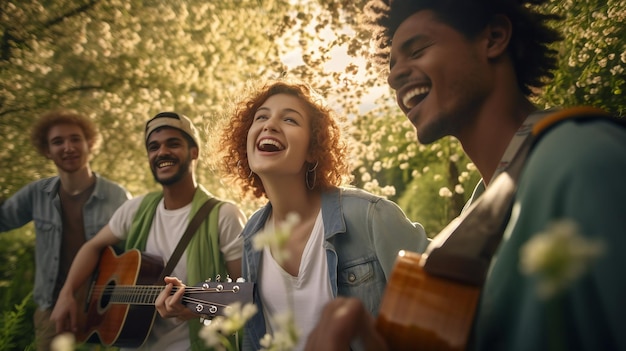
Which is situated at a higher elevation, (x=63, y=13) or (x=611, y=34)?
(x=63, y=13)

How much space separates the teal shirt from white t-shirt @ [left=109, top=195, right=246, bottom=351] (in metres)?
2.14

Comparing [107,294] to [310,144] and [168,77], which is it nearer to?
[310,144]

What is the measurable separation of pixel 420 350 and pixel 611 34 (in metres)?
3.53

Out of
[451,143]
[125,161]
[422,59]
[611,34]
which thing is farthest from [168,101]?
[422,59]

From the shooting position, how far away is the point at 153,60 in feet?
27.7

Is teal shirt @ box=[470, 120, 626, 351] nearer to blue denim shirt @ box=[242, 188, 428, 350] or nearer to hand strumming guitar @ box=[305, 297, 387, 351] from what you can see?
hand strumming guitar @ box=[305, 297, 387, 351]

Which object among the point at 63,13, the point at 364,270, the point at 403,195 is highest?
the point at 63,13

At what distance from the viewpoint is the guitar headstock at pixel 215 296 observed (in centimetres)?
243

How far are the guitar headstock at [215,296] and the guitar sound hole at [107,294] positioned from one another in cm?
113

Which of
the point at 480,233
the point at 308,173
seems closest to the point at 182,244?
the point at 308,173

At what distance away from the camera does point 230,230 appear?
3328 millimetres

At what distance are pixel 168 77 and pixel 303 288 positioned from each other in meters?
7.05

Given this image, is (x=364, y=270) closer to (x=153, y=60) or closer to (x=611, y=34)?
(x=611, y=34)

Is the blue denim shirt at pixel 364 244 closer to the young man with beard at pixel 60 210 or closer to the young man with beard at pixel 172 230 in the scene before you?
the young man with beard at pixel 172 230
